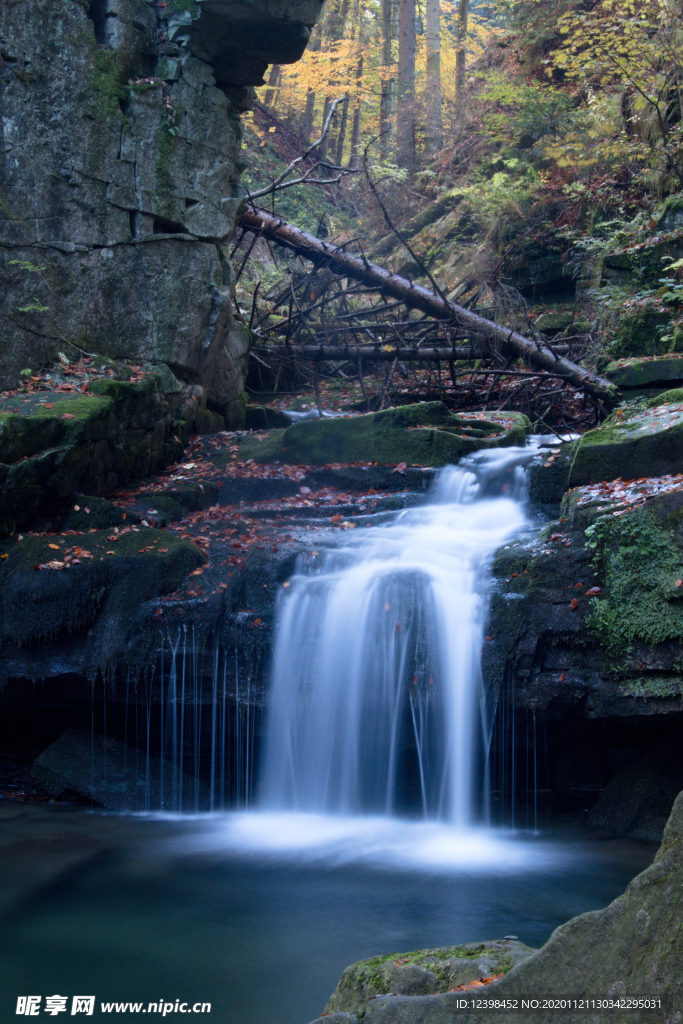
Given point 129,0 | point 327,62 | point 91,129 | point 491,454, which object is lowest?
point 491,454

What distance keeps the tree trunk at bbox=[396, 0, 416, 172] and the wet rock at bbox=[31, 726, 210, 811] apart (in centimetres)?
1787

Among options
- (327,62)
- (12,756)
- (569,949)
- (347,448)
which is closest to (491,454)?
(347,448)

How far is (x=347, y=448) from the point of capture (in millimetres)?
9977

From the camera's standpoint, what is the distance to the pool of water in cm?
393

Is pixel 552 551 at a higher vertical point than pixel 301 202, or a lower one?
lower

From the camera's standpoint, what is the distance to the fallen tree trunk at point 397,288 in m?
11.9

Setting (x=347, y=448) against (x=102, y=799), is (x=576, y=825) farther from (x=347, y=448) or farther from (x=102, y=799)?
(x=347, y=448)

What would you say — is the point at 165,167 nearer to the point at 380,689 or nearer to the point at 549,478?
the point at 549,478

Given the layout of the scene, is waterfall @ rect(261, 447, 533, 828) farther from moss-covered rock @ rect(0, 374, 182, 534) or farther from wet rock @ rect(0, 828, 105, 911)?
moss-covered rock @ rect(0, 374, 182, 534)

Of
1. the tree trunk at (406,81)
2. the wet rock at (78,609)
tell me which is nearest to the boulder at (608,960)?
Answer: the wet rock at (78,609)

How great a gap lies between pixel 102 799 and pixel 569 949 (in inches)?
223

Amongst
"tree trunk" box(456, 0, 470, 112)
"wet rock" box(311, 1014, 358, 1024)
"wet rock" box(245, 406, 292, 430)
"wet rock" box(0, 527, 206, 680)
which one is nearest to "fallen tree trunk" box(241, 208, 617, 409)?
"wet rock" box(245, 406, 292, 430)

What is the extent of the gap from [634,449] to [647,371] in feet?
10.9

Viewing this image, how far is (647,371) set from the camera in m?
10.2
